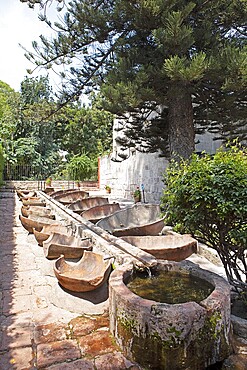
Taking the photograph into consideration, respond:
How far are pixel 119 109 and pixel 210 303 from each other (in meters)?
5.36

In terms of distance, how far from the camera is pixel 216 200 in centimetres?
263

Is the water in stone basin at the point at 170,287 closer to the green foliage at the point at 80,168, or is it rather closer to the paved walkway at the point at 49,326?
the paved walkway at the point at 49,326

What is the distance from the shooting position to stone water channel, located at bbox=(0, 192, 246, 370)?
82.4 inches

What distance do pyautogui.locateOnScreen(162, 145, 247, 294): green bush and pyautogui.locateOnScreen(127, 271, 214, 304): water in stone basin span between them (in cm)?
44

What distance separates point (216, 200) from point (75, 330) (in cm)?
160

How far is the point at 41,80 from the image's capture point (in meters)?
22.1

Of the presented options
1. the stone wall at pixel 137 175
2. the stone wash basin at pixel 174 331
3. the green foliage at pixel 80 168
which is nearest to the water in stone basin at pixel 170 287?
the stone wash basin at pixel 174 331

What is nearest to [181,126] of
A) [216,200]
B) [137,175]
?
[216,200]

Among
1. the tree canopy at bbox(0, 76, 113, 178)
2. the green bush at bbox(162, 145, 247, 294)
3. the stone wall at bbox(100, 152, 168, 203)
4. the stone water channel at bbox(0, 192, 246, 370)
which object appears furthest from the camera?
the tree canopy at bbox(0, 76, 113, 178)

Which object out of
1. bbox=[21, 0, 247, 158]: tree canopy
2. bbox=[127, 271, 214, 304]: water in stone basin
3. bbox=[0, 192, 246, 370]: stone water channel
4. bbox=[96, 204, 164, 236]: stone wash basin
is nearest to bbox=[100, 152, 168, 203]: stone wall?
bbox=[21, 0, 247, 158]: tree canopy

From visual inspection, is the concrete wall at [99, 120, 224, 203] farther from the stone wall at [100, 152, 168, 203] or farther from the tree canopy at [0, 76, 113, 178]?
the tree canopy at [0, 76, 113, 178]

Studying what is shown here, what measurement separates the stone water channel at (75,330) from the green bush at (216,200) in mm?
Answer: 632

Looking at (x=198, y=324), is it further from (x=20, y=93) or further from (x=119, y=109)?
(x=20, y=93)

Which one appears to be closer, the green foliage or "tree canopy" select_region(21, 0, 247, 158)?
"tree canopy" select_region(21, 0, 247, 158)
